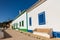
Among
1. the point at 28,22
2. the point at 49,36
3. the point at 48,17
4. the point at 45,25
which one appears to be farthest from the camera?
the point at 28,22

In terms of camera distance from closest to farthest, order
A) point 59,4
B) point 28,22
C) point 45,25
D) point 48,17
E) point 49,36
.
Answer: point 59,4 → point 49,36 → point 48,17 → point 45,25 → point 28,22

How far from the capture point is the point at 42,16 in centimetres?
1483

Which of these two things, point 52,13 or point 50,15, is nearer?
point 52,13

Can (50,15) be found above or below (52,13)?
below

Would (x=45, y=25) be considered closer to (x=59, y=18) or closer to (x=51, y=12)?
(x=51, y=12)

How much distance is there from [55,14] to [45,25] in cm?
290

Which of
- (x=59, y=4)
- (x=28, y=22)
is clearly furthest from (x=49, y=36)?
(x=28, y=22)

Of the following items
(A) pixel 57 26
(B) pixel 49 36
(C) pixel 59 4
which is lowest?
(B) pixel 49 36

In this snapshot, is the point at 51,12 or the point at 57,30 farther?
the point at 51,12

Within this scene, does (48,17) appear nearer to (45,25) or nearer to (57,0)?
(45,25)

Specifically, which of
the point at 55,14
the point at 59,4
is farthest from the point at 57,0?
the point at 55,14

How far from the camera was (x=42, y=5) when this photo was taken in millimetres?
14867

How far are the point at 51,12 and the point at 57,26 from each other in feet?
5.68

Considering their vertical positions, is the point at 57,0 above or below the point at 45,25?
above
